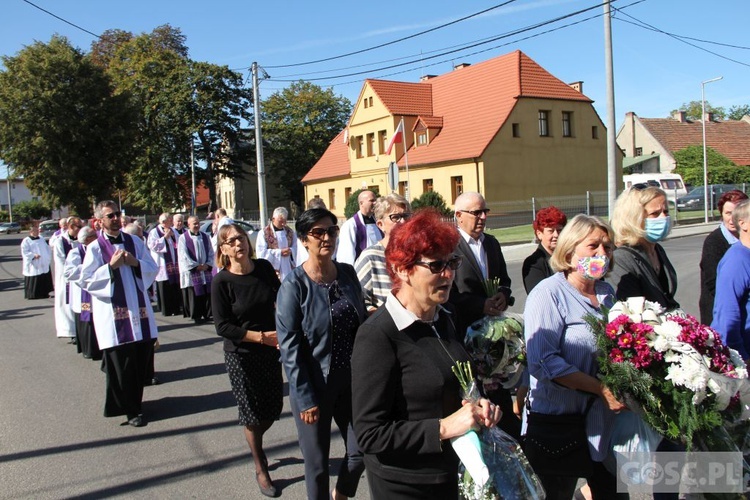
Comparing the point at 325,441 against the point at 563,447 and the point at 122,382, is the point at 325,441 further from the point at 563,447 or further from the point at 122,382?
the point at 122,382

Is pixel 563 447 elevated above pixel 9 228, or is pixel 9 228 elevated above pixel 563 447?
pixel 9 228

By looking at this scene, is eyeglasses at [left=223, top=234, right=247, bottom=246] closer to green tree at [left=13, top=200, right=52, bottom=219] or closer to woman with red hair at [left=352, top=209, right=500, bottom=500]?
woman with red hair at [left=352, top=209, right=500, bottom=500]

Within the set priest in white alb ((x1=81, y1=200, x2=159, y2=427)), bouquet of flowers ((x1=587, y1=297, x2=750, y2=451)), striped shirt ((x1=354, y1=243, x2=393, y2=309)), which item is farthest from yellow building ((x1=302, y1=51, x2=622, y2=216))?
bouquet of flowers ((x1=587, y1=297, x2=750, y2=451))

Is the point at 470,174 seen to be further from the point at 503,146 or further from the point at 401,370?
the point at 401,370

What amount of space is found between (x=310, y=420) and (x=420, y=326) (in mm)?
1355

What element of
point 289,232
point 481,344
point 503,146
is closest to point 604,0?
point 289,232

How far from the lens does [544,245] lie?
16.4 feet

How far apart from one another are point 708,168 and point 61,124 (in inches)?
1704

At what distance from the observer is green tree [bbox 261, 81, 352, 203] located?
6116 centimetres

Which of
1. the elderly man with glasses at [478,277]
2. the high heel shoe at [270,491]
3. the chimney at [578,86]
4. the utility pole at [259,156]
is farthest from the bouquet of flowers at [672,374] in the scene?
the chimney at [578,86]

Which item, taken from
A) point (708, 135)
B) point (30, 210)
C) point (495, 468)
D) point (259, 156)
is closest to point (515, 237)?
point (259, 156)

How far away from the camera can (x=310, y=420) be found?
3.53m

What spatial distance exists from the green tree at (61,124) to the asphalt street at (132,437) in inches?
1178

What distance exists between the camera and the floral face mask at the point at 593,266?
3.18 m
